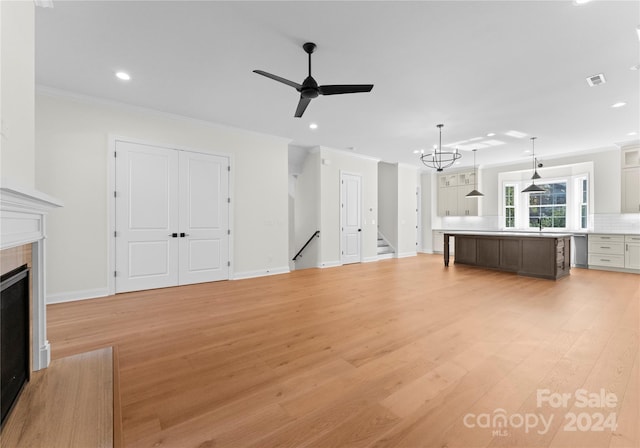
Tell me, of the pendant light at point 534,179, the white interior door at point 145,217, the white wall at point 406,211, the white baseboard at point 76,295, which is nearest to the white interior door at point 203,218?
the white interior door at point 145,217

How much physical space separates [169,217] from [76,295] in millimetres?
1686

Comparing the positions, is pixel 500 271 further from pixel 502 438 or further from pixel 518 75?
pixel 502 438

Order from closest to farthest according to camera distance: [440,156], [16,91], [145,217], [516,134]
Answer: [16,91]
[145,217]
[516,134]
[440,156]

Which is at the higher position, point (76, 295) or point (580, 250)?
point (580, 250)

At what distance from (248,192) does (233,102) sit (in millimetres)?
1901

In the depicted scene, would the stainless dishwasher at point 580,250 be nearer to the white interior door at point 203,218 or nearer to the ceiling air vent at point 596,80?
the ceiling air vent at point 596,80

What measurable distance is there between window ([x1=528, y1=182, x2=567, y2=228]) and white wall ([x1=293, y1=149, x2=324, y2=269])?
21.1 ft

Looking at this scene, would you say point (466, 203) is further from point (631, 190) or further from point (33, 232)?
point (33, 232)

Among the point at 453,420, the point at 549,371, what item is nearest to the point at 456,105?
the point at 549,371

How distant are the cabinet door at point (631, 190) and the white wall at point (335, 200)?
5.85 meters

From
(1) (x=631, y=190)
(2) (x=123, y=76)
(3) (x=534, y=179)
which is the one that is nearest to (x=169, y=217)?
(2) (x=123, y=76)

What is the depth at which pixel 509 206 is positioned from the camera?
8859 millimetres

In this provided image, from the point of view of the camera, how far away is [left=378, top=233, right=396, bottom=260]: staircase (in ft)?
28.8

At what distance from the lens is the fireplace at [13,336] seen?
1605mm
